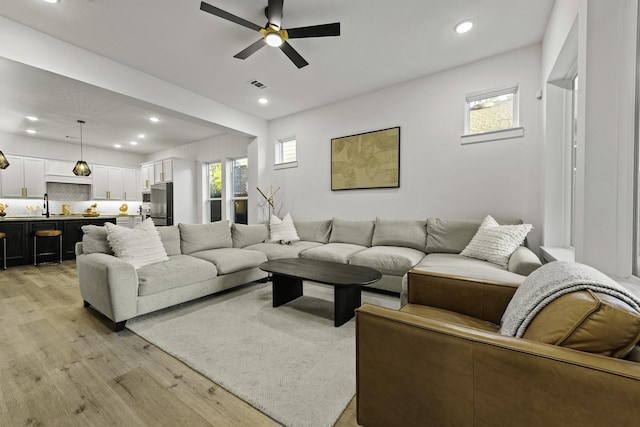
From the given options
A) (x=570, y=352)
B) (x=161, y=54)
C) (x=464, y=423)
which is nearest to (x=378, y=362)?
(x=464, y=423)

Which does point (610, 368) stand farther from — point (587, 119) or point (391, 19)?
point (391, 19)

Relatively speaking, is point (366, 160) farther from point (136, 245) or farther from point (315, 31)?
point (136, 245)

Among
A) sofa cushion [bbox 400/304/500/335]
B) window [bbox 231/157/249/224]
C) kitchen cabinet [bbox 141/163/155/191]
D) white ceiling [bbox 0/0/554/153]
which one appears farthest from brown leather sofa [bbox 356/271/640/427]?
kitchen cabinet [bbox 141/163/155/191]

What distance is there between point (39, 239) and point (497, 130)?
25.5 ft

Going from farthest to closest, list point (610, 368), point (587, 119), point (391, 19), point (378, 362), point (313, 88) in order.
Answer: point (313, 88)
point (391, 19)
point (587, 119)
point (378, 362)
point (610, 368)

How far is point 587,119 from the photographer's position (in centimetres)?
146

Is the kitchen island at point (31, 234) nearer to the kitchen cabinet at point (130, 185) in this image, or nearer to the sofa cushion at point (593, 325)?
the kitchen cabinet at point (130, 185)

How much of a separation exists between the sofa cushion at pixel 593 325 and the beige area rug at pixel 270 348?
1035 mm

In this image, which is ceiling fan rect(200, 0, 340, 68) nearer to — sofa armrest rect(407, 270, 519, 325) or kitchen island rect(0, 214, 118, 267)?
sofa armrest rect(407, 270, 519, 325)

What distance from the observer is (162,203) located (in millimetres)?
6434

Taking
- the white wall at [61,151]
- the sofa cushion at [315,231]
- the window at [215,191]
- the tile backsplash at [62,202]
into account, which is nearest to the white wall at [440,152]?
the sofa cushion at [315,231]

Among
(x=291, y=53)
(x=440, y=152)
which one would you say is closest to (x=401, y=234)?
(x=440, y=152)

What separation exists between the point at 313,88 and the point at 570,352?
4078 mm

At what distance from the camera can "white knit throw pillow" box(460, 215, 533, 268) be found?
2525mm
